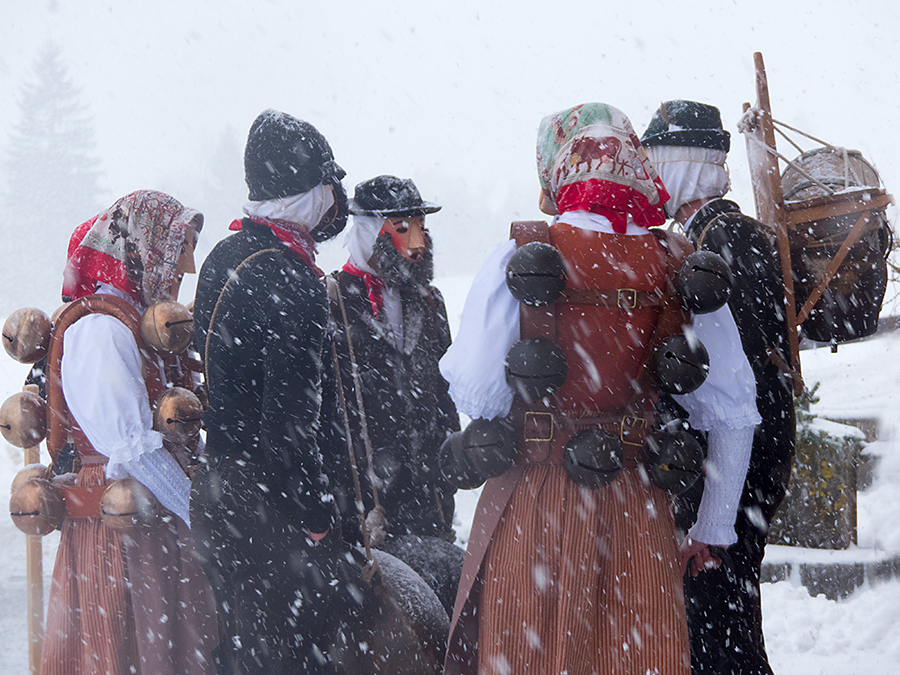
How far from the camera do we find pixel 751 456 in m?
2.54

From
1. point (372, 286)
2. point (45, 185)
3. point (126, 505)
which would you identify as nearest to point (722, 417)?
point (126, 505)

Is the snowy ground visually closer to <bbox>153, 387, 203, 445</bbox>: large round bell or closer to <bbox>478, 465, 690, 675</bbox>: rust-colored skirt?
<bbox>478, 465, 690, 675</bbox>: rust-colored skirt

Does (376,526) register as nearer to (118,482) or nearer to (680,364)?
(118,482)

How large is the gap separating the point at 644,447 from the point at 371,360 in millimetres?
1802

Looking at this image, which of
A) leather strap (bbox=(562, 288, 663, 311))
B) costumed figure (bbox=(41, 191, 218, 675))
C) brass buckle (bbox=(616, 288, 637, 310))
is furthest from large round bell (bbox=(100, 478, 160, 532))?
brass buckle (bbox=(616, 288, 637, 310))

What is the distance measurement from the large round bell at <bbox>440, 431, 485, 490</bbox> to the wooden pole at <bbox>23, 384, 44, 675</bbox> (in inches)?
65.8

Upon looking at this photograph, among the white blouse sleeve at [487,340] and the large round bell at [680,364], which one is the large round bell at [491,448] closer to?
the white blouse sleeve at [487,340]

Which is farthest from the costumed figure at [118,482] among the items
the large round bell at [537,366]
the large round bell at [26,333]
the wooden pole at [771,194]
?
the wooden pole at [771,194]

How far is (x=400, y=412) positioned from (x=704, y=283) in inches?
76.5

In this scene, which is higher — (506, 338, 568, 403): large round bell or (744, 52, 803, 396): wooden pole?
(744, 52, 803, 396): wooden pole

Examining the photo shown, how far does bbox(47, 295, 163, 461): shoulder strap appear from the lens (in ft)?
7.86

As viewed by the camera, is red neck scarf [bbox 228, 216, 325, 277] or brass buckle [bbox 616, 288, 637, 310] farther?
red neck scarf [bbox 228, 216, 325, 277]

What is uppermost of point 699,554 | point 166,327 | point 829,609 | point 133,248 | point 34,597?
point 133,248

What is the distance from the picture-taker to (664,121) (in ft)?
9.30
